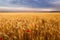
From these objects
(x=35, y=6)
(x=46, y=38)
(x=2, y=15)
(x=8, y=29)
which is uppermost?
(x=35, y=6)

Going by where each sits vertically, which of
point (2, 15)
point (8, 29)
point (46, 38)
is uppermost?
point (2, 15)

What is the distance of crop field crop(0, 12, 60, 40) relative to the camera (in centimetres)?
153

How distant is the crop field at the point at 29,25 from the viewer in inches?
60.1

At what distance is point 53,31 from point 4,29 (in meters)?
0.59

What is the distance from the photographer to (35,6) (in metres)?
1.56

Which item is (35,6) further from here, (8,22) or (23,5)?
(8,22)

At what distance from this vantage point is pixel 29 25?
1.54 m

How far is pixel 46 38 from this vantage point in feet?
5.00

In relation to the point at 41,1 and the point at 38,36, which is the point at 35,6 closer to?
the point at 41,1

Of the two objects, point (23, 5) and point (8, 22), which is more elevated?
point (23, 5)

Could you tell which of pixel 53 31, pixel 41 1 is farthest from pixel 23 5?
pixel 53 31

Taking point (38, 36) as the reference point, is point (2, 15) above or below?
above

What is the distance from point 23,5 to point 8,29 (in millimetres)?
341

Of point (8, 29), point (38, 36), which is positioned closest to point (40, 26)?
point (38, 36)
